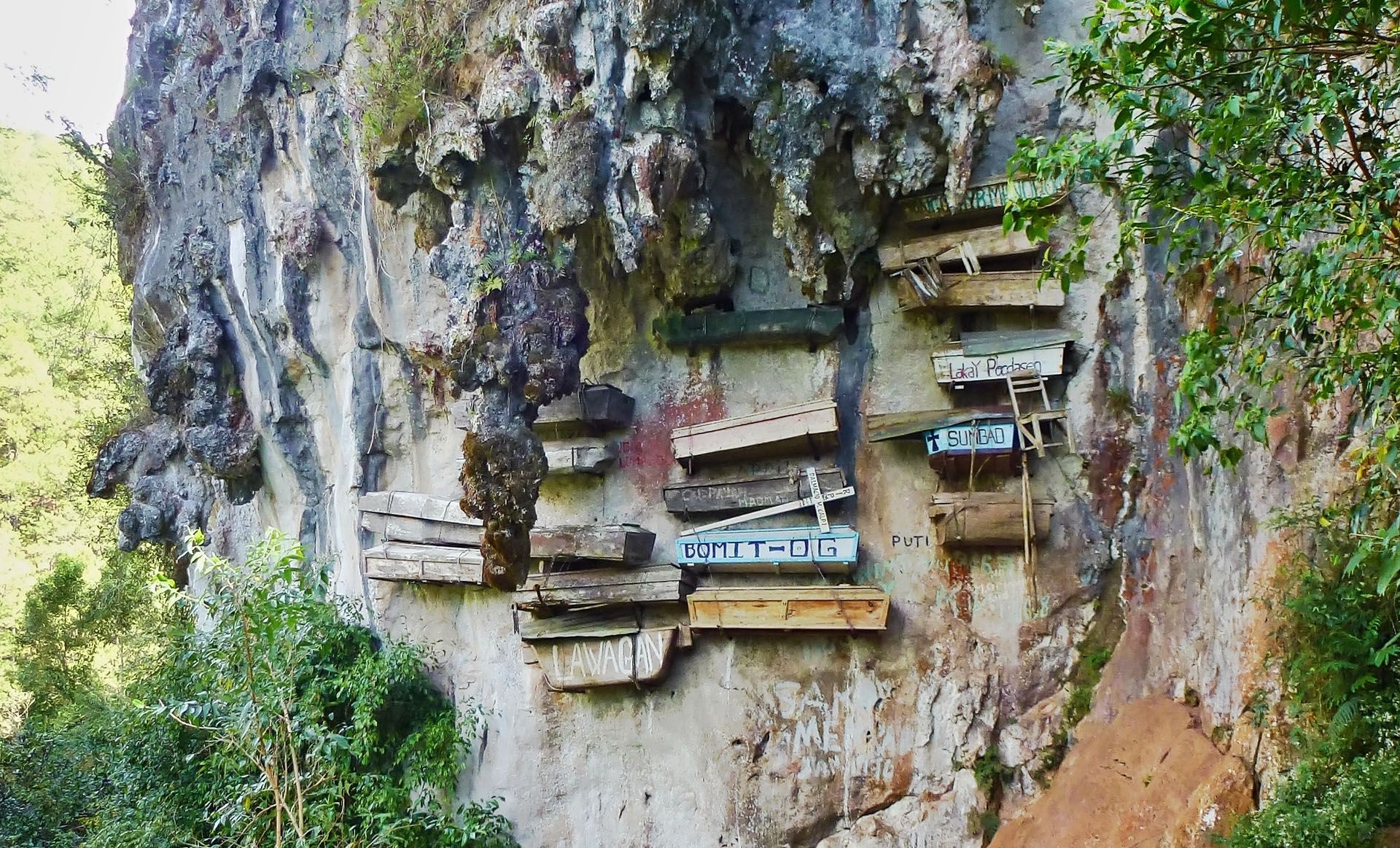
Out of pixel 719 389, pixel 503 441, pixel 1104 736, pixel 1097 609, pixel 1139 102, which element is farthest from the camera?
pixel 719 389

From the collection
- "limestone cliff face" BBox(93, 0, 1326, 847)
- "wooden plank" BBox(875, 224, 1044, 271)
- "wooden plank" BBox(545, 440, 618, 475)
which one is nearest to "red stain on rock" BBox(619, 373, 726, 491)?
"limestone cliff face" BBox(93, 0, 1326, 847)

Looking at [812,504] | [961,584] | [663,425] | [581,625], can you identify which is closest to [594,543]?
[581,625]

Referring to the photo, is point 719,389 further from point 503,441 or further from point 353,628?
point 353,628

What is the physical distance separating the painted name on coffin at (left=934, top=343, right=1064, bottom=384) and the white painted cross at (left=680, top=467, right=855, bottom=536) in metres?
1.17

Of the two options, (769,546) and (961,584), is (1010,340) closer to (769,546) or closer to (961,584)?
(961,584)

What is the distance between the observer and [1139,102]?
326cm

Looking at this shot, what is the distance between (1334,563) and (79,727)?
11.3 m

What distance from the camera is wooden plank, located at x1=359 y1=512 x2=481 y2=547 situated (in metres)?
8.66

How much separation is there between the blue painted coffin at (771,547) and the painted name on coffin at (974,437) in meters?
0.94

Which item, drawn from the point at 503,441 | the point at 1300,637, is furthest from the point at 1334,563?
the point at 503,441

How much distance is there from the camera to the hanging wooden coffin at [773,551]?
732 cm

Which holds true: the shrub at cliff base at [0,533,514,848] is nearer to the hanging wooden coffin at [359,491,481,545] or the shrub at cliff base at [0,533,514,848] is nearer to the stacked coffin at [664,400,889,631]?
the hanging wooden coffin at [359,491,481,545]

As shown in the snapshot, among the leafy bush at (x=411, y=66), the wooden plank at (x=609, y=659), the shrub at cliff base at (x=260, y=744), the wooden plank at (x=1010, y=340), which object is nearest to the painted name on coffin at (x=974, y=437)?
the wooden plank at (x=1010, y=340)

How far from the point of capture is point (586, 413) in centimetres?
812
